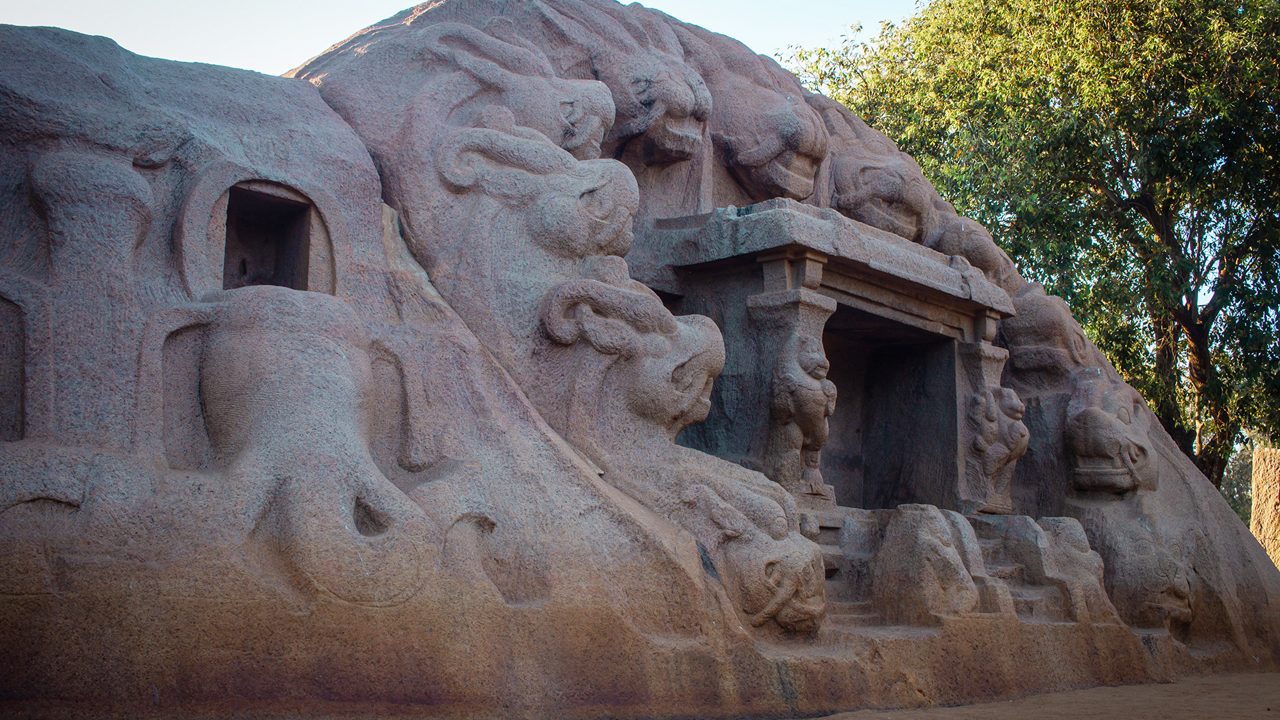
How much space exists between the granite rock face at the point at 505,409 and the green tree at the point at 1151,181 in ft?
18.5

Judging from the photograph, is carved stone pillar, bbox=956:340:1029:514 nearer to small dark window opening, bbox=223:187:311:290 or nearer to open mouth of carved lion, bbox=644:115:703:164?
open mouth of carved lion, bbox=644:115:703:164

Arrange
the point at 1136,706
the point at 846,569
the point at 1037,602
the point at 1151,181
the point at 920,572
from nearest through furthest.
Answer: the point at 1136,706 < the point at 920,572 < the point at 846,569 < the point at 1037,602 < the point at 1151,181

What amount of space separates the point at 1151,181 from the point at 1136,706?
8453 millimetres

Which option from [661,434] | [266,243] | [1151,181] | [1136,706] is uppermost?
[1151,181]

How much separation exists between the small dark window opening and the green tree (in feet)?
30.8

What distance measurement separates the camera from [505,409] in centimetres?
464

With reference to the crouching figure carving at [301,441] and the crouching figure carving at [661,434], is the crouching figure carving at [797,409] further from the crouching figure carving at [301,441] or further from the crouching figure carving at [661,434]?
the crouching figure carving at [301,441]

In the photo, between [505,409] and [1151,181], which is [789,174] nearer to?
[505,409]

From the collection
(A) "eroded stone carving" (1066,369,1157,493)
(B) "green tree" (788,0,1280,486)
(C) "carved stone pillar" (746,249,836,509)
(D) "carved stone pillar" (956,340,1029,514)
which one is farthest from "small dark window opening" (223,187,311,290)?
(B) "green tree" (788,0,1280,486)

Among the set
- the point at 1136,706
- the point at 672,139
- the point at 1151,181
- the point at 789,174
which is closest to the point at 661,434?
A: the point at 672,139

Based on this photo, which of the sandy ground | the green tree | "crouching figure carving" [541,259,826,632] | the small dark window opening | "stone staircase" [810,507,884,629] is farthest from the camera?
the green tree

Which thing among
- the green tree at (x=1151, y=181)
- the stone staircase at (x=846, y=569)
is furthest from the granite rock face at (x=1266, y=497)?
the stone staircase at (x=846, y=569)

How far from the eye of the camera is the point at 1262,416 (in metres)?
12.8

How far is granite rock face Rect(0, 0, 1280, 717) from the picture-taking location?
12.1 ft
